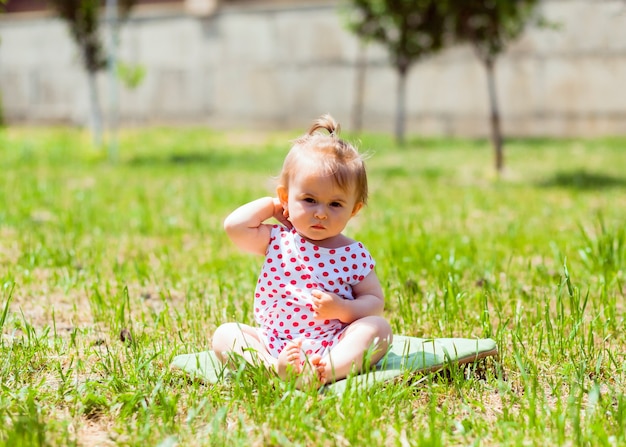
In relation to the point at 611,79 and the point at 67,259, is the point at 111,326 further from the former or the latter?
the point at 611,79

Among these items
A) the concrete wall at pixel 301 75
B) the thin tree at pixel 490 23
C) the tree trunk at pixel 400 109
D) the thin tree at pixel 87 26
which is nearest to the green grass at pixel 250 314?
the thin tree at pixel 490 23

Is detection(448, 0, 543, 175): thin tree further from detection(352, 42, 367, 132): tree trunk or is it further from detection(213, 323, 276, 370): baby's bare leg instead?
detection(213, 323, 276, 370): baby's bare leg

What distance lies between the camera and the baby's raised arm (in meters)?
3.08

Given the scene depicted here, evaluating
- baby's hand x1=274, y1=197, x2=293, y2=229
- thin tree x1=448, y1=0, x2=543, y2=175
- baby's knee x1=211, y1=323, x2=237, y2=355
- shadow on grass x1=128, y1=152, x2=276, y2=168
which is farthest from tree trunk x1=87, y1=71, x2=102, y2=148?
baby's knee x1=211, y1=323, x2=237, y2=355

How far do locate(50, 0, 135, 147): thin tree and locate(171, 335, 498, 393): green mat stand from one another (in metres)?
10.3

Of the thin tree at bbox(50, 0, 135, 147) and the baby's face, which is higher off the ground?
the thin tree at bbox(50, 0, 135, 147)

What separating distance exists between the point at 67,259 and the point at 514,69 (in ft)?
40.4

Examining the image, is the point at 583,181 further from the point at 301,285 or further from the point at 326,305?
the point at 326,305

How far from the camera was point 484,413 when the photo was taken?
2.62m

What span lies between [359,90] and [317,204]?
1422cm

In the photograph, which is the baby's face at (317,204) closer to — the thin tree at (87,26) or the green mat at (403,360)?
the green mat at (403,360)

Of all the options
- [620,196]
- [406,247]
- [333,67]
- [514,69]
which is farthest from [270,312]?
[333,67]

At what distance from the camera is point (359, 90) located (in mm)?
16906

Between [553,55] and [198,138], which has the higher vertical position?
[553,55]
